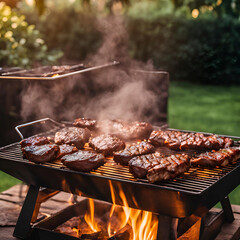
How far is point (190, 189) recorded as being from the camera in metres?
2.36

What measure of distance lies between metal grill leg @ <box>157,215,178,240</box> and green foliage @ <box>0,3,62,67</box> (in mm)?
3923

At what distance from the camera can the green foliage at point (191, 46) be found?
4.52 m

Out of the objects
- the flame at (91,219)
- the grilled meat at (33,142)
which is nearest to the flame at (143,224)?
the flame at (91,219)

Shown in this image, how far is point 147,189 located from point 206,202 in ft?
1.31

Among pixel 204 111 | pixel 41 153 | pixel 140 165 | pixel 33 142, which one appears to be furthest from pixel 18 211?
pixel 204 111

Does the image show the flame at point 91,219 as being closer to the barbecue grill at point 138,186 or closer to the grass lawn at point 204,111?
the barbecue grill at point 138,186

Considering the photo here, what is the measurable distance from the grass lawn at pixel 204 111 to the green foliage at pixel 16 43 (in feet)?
6.26

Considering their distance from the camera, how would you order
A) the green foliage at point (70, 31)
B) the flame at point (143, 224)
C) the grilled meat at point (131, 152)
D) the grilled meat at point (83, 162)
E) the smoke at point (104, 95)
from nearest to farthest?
1. the grilled meat at point (83, 162)
2. the grilled meat at point (131, 152)
3. the flame at point (143, 224)
4. the smoke at point (104, 95)
5. the green foliage at point (70, 31)

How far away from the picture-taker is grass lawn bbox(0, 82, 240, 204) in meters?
7.88

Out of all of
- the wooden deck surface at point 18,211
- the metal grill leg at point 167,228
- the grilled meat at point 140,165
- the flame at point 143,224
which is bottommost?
the wooden deck surface at point 18,211

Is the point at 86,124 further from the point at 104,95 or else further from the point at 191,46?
the point at 191,46

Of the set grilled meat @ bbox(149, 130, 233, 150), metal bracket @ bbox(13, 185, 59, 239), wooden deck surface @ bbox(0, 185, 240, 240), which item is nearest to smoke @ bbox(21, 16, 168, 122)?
wooden deck surface @ bbox(0, 185, 240, 240)

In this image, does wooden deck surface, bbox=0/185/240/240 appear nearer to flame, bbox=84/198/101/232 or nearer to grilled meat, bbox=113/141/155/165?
flame, bbox=84/198/101/232

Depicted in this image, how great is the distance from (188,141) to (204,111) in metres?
6.75
